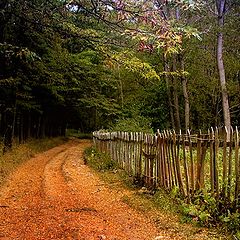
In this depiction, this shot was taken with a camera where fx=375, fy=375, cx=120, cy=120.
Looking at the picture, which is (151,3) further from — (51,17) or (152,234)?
(152,234)

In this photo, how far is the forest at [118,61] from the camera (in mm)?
9273

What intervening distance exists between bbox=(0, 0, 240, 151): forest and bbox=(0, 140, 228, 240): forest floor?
3676mm

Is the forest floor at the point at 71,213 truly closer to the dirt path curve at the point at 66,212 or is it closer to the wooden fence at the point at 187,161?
the dirt path curve at the point at 66,212

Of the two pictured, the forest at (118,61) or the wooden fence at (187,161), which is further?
the forest at (118,61)

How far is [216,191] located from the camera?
7047mm

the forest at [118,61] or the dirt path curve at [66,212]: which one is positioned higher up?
the forest at [118,61]

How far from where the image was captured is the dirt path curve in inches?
257

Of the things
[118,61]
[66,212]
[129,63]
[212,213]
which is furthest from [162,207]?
[118,61]

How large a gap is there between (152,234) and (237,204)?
157 centimetres

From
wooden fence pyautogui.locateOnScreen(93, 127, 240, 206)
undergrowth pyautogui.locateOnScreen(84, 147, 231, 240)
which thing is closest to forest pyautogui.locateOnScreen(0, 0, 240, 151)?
wooden fence pyautogui.locateOnScreen(93, 127, 240, 206)

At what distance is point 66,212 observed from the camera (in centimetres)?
802

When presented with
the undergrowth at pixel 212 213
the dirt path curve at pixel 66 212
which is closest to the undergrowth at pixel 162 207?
the undergrowth at pixel 212 213

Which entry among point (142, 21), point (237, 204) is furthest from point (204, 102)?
point (237, 204)

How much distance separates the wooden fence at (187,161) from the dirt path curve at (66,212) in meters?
1.21
